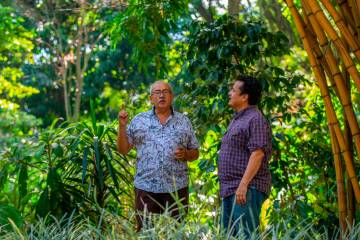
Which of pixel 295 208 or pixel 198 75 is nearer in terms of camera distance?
pixel 295 208

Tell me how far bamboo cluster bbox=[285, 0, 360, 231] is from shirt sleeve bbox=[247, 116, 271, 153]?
39cm

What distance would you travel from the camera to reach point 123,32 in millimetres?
6098

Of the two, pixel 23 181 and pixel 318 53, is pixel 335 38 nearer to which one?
pixel 318 53

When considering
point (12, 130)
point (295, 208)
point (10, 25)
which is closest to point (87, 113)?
point (12, 130)

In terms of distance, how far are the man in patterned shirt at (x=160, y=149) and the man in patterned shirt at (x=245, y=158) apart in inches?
13.9

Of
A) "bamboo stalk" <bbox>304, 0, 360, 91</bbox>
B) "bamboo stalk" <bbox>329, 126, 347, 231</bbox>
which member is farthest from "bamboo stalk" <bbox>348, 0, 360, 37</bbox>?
"bamboo stalk" <bbox>329, 126, 347, 231</bbox>

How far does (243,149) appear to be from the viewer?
3.79 m

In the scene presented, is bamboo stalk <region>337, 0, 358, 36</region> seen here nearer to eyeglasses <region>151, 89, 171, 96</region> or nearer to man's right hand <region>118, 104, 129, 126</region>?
eyeglasses <region>151, 89, 171, 96</region>

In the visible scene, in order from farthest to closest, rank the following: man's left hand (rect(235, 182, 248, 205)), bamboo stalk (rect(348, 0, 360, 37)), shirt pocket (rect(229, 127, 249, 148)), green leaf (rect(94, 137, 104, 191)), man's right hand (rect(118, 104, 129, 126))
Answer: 1. green leaf (rect(94, 137, 104, 191))
2. man's right hand (rect(118, 104, 129, 126))
3. shirt pocket (rect(229, 127, 249, 148))
4. man's left hand (rect(235, 182, 248, 205))
5. bamboo stalk (rect(348, 0, 360, 37))

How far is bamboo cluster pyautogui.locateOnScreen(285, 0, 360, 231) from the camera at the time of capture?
315 centimetres

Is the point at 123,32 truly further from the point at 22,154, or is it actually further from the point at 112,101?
the point at 112,101

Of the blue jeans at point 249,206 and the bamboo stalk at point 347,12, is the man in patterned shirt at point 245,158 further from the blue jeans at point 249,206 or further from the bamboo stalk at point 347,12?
the bamboo stalk at point 347,12

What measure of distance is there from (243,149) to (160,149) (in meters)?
0.53

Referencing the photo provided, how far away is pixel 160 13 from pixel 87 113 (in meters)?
14.1
